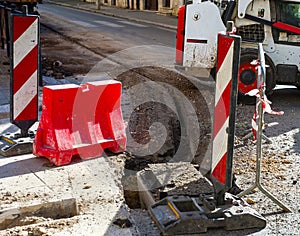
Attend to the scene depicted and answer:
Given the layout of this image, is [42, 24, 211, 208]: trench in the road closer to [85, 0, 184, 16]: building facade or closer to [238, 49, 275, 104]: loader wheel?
[238, 49, 275, 104]: loader wheel

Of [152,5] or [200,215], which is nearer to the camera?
[200,215]

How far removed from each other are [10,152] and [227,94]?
8.62 feet

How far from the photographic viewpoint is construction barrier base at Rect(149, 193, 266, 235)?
4.09m

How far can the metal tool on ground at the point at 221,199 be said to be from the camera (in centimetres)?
407

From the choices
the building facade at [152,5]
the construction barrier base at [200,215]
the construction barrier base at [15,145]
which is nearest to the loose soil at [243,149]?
the construction barrier base at [200,215]

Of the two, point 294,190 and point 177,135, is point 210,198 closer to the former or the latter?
point 294,190

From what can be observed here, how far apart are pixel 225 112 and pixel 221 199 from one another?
30.3 inches

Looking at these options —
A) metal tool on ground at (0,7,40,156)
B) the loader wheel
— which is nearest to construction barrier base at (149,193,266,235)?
metal tool on ground at (0,7,40,156)

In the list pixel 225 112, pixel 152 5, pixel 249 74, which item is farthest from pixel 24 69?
pixel 152 5

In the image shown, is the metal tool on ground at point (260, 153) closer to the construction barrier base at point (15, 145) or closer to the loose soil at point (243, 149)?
the loose soil at point (243, 149)

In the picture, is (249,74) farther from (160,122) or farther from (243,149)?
(243,149)

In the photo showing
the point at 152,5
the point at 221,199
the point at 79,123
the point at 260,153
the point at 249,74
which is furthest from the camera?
the point at 152,5

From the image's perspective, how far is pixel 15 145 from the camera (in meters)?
5.57

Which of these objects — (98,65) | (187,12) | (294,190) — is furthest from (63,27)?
(294,190)
